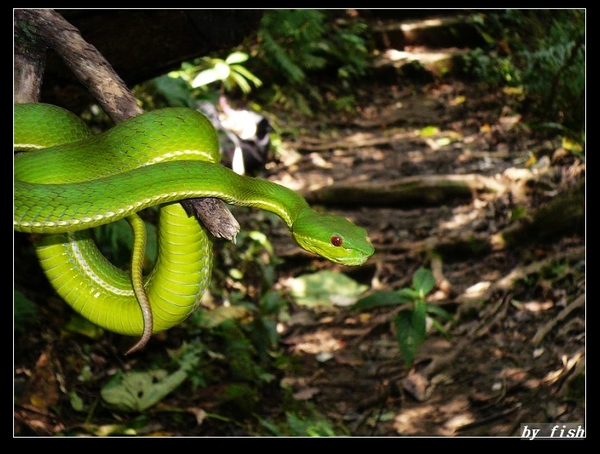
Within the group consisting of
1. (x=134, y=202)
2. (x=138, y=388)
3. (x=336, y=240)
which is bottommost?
(x=138, y=388)

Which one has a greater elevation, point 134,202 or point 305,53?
point 134,202

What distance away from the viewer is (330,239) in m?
2.23

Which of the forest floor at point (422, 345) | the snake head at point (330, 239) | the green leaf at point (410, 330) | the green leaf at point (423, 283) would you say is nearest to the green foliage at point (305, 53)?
the forest floor at point (422, 345)

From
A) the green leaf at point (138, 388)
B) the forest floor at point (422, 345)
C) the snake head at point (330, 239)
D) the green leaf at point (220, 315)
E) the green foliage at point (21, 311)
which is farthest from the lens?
the green leaf at point (220, 315)

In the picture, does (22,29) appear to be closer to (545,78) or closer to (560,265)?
(560,265)

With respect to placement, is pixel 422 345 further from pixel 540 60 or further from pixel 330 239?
pixel 540 60

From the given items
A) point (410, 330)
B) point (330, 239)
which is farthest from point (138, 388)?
point (330, 239)

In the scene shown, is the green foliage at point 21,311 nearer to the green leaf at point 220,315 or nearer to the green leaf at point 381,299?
the green leaf at point 220,315

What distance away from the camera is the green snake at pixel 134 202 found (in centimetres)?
181

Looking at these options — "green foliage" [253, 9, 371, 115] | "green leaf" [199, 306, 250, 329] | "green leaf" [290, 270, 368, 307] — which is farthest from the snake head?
"green foliage" [253, 9, 371, 115]

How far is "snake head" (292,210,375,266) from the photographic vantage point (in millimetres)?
2229

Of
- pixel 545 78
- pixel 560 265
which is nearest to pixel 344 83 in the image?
pixel 545 78

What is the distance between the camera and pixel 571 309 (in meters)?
4.67

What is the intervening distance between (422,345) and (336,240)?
2.67 m
